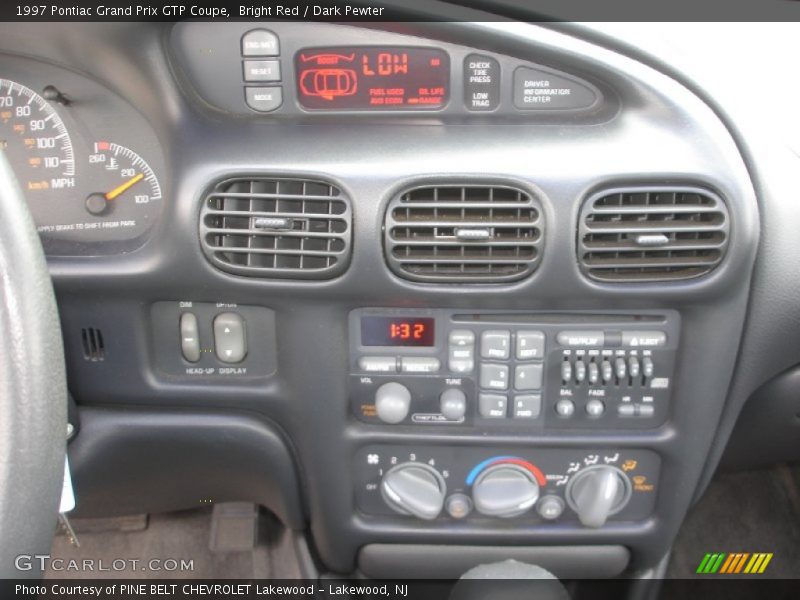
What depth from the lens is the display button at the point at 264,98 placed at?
4.22 ft

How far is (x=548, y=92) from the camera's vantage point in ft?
4.20

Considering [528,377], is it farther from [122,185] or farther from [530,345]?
[122,185]

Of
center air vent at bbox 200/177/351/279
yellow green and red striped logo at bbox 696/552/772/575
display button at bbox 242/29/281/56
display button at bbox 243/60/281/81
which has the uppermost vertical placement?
display button at bbox 242/29/281/56

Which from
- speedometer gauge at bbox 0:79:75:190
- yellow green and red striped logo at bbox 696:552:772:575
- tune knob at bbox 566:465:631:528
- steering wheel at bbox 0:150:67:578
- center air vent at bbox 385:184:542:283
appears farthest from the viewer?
yellow green and red striped logo at bbox 696:552:772:575

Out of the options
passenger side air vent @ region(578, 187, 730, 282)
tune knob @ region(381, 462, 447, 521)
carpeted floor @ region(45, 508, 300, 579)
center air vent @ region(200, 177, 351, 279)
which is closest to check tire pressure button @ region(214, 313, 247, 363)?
center air vent @ region(200, 177, 351, 279)

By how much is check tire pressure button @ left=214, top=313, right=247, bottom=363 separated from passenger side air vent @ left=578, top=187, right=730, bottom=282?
59cm

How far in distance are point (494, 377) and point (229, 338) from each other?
0.47 meters

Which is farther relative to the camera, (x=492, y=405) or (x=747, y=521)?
(x=747, y=521)

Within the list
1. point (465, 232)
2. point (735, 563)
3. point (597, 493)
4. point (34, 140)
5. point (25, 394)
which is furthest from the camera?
point (735, 563)

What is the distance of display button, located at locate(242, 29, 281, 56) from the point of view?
1.25 meters

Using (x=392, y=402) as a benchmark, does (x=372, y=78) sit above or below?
above

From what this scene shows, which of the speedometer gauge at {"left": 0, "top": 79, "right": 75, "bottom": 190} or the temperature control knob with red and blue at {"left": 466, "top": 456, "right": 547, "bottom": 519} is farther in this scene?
the temperature control knob with red and blue at {"left": 466, "top": 456, "right": 547, "bottom": 519}

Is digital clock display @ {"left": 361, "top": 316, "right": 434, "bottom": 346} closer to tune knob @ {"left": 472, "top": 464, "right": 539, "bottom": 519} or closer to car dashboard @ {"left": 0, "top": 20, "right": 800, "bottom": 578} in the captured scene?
Answer: car dashboard @ {"left": 0, "top": 20, "right": 800, "bottom": 578}

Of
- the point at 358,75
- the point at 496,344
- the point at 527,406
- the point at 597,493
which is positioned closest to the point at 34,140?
the point at 358,75
